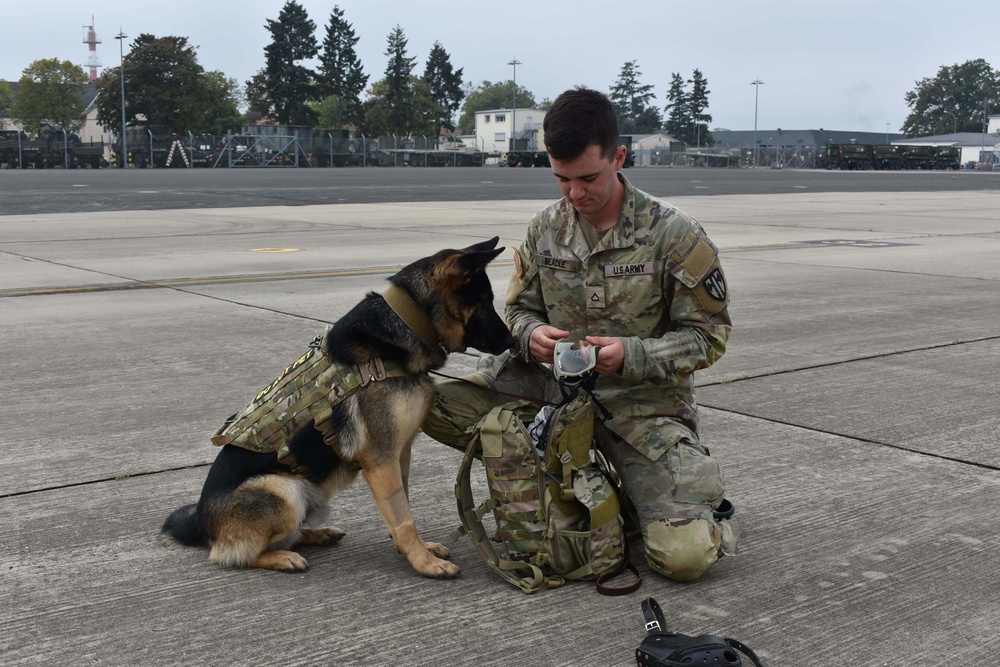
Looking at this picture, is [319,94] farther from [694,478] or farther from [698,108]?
[694,478]

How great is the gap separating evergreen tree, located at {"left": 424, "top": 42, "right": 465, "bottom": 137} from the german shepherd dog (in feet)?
430

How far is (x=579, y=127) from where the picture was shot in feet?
11.4

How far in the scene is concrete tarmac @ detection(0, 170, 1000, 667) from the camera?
2.96m

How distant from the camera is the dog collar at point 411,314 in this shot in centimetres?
346

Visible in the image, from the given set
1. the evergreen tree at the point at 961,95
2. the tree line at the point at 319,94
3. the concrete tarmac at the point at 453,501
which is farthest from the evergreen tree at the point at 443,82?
the concrete tarmac at the point at 453,501

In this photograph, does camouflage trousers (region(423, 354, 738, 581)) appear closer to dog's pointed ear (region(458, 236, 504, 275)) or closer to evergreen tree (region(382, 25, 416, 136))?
dog's pointed ear (region(458, 236, 504, 275))

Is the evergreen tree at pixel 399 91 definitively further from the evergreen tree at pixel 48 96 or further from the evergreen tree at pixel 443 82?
the evergreen tree at pixel 48 96

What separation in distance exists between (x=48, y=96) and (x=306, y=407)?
10906 centimetres

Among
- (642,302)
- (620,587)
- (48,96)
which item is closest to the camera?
(620,587)

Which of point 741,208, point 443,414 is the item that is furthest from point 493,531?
point 741,208

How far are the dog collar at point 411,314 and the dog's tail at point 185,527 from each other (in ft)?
3.20

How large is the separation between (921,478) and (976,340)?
3.50 metres

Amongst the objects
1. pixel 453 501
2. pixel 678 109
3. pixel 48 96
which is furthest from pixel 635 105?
pixel 453 501

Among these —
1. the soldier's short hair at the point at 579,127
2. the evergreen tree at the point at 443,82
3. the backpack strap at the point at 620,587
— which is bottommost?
the backpack strap at the point at 620,587
